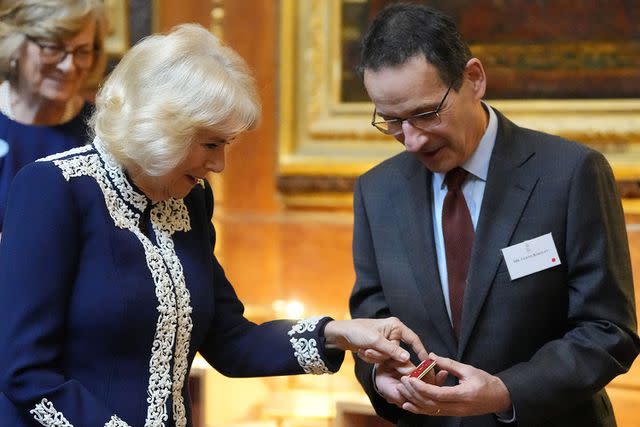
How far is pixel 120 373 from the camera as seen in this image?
2146 mm

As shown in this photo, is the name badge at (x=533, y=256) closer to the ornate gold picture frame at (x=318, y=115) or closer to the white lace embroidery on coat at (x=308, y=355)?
the white lace embroidery on coat at (x=308, y=355)

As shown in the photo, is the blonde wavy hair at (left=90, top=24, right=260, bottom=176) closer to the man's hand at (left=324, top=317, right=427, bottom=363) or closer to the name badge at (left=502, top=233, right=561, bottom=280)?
the man's hand at (left=324, top=317, right=427, bottom=363)

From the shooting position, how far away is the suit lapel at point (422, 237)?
2484 mm

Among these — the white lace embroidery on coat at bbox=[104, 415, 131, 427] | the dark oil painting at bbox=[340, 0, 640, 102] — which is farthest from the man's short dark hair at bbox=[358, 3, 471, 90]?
the dark oil painting at bbox=[340, 0, 640, 102]

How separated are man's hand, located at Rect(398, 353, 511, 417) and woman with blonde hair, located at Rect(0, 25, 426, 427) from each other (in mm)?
120

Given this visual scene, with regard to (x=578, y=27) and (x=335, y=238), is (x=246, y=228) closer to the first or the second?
(x=335, y=238)

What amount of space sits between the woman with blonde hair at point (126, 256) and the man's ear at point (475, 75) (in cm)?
62

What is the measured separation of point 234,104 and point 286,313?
2.70 meters

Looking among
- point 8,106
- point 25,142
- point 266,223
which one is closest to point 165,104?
point 25,142

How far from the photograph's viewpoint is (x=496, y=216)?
249cm

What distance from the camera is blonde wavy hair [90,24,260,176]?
84.6 inches

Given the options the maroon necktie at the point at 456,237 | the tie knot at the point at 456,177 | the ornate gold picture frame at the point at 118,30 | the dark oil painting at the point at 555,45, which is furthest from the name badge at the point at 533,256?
the ornate gold picture frame at the point at 118,30

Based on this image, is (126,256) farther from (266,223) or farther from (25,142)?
(266,223)

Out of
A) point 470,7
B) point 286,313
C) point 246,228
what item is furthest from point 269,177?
point 470,7
